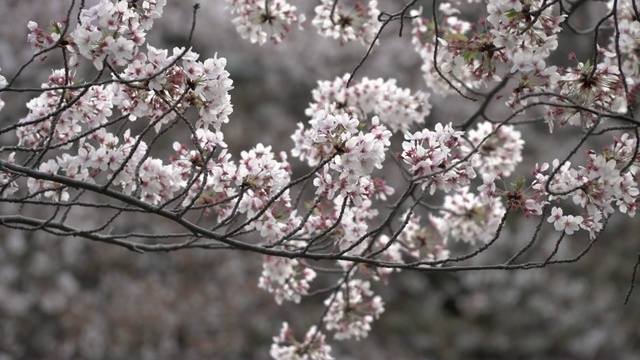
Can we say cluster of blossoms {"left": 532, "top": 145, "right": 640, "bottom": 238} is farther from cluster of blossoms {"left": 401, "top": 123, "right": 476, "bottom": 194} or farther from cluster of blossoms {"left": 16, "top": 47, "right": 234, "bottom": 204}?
cluster of blossoms {"left": 16, "top": 47, "right": 234, "bottom": 204}

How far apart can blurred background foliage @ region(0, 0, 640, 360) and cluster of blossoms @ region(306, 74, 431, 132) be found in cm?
450

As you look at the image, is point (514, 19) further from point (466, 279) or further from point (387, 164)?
point (387, 164)

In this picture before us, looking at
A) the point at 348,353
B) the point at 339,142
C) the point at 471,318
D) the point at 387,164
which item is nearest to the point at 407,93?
the point at 339,142

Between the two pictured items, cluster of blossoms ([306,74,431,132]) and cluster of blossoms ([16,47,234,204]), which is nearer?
cluster of blossoms ([16,47,234,204])

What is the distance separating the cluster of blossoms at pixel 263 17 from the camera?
332 centimetres

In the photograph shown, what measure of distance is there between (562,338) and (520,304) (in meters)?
0.59

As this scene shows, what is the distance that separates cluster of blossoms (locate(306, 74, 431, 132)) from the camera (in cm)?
343

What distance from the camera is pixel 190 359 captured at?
24.0 feet

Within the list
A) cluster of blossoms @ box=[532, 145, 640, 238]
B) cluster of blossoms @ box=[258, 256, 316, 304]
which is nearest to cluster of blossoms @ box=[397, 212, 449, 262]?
cluster of blossoms @ box=[258, 256, 316, 304]

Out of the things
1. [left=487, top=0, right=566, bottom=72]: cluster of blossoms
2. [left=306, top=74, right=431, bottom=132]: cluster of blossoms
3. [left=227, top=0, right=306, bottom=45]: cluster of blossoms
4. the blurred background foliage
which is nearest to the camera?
[left=487, top=0, right=566, bottom=72]: cluster of blossoms

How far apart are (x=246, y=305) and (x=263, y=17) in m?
4.98

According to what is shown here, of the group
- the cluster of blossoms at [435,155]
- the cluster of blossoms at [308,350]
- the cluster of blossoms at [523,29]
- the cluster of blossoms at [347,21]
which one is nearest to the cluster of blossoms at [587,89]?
the cluster of blossoms at [523,29]

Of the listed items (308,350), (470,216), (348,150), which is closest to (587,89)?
(348,150)

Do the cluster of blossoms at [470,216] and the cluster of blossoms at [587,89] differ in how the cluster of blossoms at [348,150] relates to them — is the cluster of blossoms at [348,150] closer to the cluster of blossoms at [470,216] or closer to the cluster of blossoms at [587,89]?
the cluster of blossoms at [587,89]
